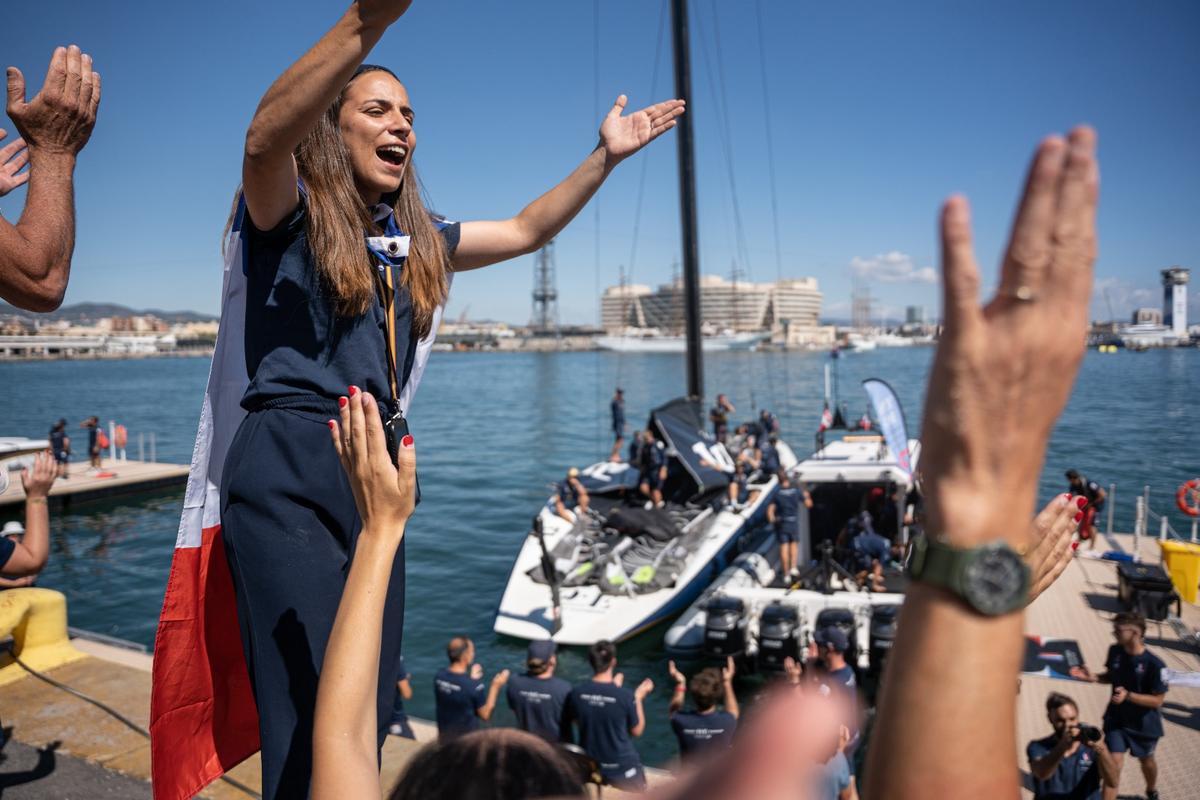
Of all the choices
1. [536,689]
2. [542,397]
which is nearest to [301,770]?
[536,689]

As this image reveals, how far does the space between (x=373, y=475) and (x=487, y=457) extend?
1312 inches

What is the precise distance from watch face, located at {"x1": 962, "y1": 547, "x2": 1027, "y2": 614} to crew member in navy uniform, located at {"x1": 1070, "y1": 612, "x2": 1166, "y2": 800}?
7.42 metres

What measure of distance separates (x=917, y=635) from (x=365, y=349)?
1.37 metres

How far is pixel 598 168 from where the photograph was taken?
6.95 ft

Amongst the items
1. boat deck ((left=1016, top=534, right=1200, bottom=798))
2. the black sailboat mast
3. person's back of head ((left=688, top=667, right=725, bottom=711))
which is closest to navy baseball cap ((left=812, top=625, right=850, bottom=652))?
boat deck ((left=1016, top=534, right=1200, bottom=798))

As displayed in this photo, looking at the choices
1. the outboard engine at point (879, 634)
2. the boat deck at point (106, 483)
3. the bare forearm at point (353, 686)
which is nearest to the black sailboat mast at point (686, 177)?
the outboard engine at point (879, 634)

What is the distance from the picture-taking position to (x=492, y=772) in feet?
2.72

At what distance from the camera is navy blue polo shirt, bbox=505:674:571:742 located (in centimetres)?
676

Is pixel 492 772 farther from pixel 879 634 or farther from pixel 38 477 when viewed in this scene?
pixel 879 634

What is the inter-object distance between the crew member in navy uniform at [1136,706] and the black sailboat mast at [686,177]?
13186 millimetres

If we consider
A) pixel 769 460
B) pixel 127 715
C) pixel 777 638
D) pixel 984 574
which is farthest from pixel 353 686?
Result: pixel 769 460

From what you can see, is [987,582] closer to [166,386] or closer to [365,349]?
[365,349]

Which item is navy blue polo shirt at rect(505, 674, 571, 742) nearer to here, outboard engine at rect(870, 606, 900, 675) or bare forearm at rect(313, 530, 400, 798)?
outboard engine at rect(870, 606, 900, 675)

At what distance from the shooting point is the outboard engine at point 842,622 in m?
9.59
